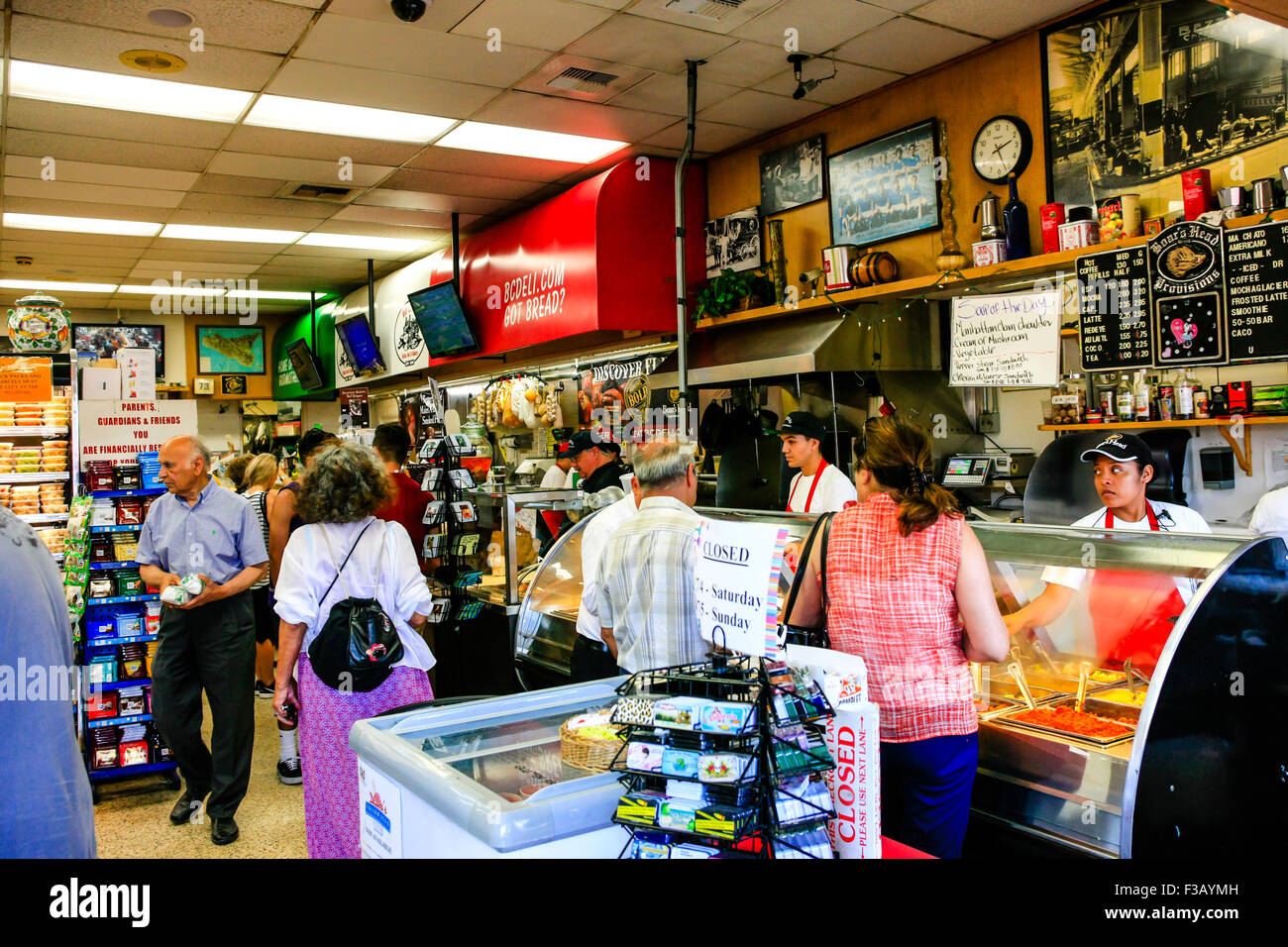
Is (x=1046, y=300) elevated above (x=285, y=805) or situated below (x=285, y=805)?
above

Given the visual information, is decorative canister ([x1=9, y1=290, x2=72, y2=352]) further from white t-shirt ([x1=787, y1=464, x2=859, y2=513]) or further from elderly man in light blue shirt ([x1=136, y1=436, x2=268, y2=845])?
white t-shirt ([x1=787, y1=464, x2=859, y2=513])

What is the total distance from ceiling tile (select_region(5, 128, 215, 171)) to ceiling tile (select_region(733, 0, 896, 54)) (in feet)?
12.7

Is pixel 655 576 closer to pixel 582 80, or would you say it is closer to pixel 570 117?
pixel 582 80

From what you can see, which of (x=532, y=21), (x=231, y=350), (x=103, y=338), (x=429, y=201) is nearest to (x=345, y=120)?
(x=429, y=201)

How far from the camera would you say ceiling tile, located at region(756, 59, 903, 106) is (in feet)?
17.5

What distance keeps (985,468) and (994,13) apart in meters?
2.51

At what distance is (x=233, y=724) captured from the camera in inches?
173

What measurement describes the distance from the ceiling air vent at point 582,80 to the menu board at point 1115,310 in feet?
9.01

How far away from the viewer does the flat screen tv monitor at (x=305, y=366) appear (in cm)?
1224

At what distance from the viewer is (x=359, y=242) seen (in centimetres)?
926
